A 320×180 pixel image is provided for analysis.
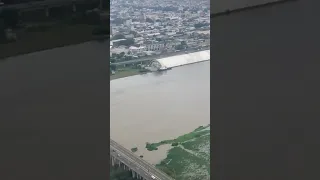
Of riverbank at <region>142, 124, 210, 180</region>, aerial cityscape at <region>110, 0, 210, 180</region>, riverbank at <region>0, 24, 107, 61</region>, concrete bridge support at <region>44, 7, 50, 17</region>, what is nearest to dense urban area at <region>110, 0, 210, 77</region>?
aerial cityscape at <region>110, 0, 210, 180</region>

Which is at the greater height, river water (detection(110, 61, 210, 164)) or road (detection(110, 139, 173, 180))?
river water (detection(110, 61, 210, 164))

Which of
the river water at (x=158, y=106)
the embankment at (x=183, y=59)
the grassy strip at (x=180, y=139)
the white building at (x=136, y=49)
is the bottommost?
the grassy strip at (x=180, y=139)

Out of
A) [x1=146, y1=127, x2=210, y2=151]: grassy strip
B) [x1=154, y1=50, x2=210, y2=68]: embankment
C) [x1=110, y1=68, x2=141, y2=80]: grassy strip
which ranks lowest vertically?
[x1=146, y1=127, x2=210, y2=151]: grassy strip

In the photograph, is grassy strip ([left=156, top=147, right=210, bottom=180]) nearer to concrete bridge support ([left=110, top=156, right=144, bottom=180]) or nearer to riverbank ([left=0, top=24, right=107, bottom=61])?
concrete bridge support ([left=110, top=156, right=144, bottom=180])

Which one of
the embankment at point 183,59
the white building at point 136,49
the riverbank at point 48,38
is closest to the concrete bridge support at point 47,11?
the riverbank at point 48,38

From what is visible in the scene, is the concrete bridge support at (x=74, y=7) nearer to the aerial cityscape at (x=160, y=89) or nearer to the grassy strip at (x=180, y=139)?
the aerial cityscape at (x=160, y=89)

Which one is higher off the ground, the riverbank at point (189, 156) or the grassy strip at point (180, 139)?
the grassy strip at point (180, 139)
